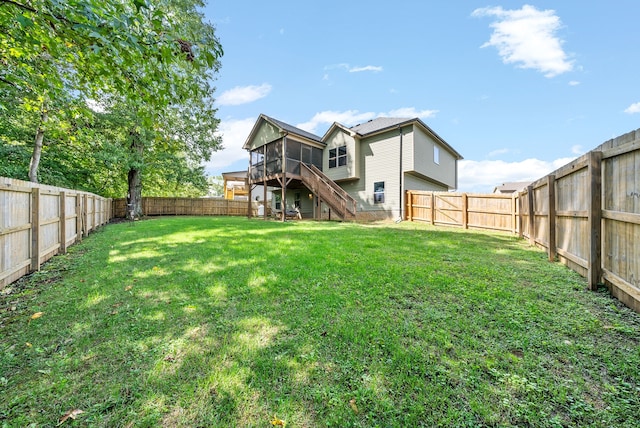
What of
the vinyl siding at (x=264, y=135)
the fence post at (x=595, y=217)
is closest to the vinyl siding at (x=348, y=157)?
the vinyl siding at (x=264, y=135)

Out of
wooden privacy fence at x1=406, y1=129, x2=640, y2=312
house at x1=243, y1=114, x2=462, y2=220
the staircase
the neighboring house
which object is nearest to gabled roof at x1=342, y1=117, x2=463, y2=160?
house at x1=243, y1=114, x2=462, y2=220

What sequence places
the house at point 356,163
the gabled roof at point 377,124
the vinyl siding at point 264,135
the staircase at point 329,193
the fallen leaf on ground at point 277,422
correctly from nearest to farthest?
the fallen leaf on ground at point 277,422 < the staircase at point 329,193 < the house at point 356,163 < the gabled roof at point 377,124 < the vinyl siding at point 264,135

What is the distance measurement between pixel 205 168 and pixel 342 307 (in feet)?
70.4

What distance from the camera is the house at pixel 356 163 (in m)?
14.2

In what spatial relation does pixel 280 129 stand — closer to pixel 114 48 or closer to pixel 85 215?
pixel 85 215

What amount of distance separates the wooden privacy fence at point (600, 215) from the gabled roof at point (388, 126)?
9.32m

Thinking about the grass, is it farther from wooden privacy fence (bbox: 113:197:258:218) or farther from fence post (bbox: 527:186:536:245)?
wooden privacy fence (bbox: 113:197:258:218)

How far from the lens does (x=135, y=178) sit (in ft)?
58.2

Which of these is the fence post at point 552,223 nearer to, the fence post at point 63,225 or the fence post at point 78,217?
the fence post at point 63,225

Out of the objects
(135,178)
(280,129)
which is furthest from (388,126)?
(135,178)

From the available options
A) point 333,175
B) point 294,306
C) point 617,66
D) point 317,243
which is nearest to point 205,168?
point 333,175

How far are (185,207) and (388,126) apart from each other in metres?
19.4

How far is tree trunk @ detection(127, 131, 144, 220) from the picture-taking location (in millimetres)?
16547

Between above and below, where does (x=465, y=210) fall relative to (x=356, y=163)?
below
